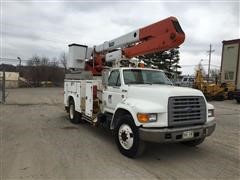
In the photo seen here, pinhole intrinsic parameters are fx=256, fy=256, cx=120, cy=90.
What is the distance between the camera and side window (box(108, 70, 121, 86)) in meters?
6.80

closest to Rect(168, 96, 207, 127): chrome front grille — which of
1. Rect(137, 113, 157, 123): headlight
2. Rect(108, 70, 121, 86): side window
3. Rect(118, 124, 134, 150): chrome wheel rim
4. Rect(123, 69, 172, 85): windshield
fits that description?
Rect(137, 113, 157, 123): headlight

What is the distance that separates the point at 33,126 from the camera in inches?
353

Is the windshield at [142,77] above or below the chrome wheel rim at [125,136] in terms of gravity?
above

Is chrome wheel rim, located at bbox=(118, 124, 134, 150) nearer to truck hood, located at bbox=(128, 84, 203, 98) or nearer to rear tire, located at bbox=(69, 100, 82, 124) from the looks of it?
truck hood, located at bbox=(128, 84, 203, 98)

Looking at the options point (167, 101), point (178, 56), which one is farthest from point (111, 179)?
point (178, 56)

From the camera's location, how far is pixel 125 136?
5.73m

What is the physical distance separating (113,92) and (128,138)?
1614 millimetres

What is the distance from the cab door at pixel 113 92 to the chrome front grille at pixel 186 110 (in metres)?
1.55

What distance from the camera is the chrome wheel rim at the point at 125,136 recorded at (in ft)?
18.3

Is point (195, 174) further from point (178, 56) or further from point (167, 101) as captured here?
point (178, 56)

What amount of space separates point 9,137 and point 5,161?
2.21 metres

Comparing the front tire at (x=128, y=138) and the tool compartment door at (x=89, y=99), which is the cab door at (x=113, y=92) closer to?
the tool compartment door at (x=89, y=99)

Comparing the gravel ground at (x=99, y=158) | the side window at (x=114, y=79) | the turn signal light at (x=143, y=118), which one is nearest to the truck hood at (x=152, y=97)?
the turn signal light at (x=143, y=118)

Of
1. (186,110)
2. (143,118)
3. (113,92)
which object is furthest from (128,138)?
(113,92)
